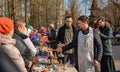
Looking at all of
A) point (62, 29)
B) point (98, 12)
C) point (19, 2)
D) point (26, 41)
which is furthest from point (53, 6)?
point (26, 41)

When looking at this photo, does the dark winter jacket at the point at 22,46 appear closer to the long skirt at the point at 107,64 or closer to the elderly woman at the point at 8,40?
the long skirt at the point at 107,64

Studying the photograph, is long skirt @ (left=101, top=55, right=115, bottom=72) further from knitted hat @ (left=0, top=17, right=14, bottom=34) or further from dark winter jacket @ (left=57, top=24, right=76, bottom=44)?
knitted hat @ (left=0, top=17, right=14, bottom=34)

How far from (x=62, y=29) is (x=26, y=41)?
351 cm

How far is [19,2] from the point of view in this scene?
32.9 metres

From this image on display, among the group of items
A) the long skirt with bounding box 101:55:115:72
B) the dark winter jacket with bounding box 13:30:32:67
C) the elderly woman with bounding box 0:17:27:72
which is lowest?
the long skirt with bounding box 101:55:115:72

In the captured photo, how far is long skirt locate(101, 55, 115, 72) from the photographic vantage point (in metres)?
9.91

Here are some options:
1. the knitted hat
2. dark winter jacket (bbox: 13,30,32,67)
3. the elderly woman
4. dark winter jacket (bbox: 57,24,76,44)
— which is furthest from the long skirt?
the knitted hat

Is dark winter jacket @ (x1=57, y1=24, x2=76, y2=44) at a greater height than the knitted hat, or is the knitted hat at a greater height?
the knitted hat

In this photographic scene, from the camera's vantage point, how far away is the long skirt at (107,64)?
991 cm

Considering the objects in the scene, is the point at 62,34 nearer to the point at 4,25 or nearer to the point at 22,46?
the point at 22,46

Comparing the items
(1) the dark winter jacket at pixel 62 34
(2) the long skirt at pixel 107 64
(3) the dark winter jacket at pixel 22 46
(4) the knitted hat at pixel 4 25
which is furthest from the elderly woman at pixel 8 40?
(1) the dark winter jacket at pixel 62 34

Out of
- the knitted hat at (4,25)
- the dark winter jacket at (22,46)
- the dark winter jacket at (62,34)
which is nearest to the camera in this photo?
the knitted hat at (4,25)

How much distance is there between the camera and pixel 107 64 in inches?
397

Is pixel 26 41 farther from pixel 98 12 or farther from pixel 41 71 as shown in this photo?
pixel 98 12
